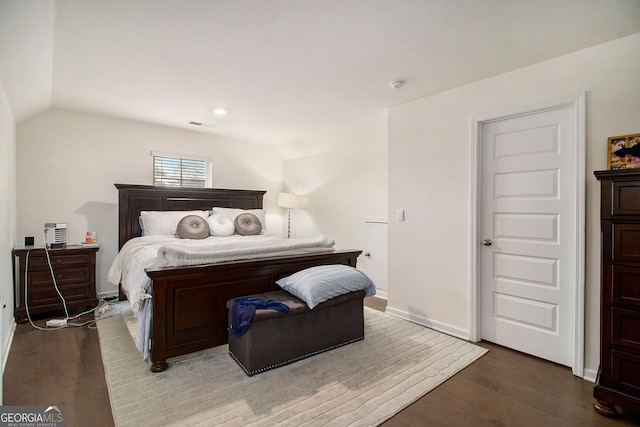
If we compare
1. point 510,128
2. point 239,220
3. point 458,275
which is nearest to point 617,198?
point 510,128

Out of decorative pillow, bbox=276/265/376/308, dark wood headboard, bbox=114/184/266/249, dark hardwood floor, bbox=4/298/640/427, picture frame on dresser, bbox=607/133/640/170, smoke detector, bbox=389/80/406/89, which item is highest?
smoke detector, bbox=389/80/406/89

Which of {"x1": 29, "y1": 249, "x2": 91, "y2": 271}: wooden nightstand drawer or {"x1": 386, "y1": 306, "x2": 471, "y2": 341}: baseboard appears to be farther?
{"x1": 29, "y1": 249, "x2": 91, "y2": 271}: wooden nightstand drawer

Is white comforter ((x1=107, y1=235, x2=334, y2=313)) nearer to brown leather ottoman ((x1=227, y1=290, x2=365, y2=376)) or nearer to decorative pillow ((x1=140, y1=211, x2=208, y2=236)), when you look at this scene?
brown leather ottoman ((x1=227, y1=290, x2=365, y2=376))

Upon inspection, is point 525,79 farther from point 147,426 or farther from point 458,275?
point 147,426

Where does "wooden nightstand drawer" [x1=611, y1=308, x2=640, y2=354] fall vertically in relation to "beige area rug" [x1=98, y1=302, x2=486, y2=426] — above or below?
above

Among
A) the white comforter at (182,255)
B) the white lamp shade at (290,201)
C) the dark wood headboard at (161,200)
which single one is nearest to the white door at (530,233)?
the white comforter at (182,255)

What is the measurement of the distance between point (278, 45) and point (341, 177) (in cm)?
268

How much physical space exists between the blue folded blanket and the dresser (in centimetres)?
227

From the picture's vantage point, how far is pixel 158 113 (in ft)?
12.7

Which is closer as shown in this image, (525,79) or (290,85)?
(525,79)

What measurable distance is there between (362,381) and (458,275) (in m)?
1.41

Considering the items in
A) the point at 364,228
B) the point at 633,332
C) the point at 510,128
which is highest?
the point at 510,128

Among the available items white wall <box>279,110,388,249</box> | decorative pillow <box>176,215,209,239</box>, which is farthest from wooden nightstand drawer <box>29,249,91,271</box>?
white wall <box>279,110,388,249</box>

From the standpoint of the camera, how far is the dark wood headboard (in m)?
→ 4.12
